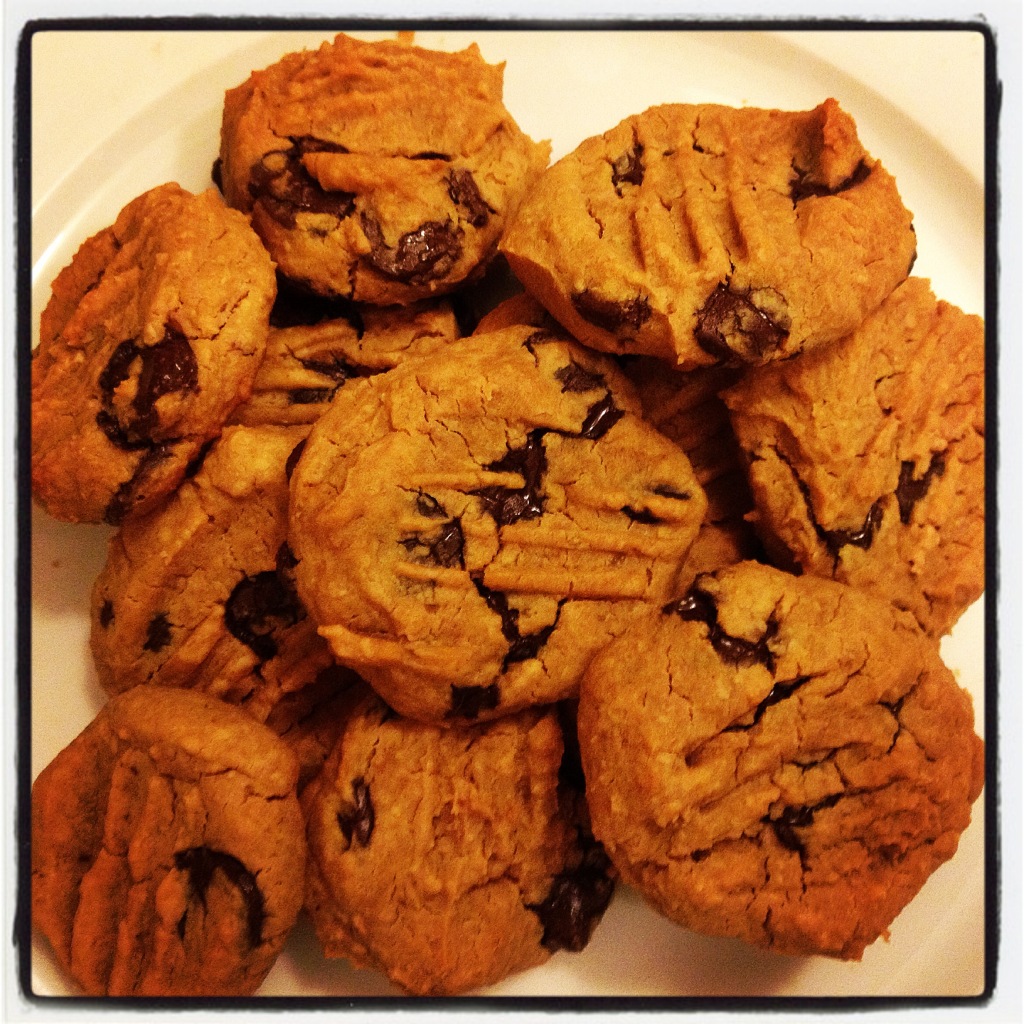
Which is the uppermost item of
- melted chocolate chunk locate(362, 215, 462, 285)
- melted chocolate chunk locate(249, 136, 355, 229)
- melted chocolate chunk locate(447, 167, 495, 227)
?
melted chocolate chunk locate(249, 136, 355, 229)

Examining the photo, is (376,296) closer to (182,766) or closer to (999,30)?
(182,766)

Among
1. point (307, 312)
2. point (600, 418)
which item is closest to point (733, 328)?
point (600, 418)

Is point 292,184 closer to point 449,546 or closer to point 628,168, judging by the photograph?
point 628,168

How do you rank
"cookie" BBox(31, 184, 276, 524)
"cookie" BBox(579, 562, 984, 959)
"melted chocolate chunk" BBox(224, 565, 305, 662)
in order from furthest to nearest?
"melted chocolate chunk" BBox(224, 565, 305, 662), "cookie" BBox(31, 184, 276, 524), "cookie" BBox(579, 562, 984, 959)

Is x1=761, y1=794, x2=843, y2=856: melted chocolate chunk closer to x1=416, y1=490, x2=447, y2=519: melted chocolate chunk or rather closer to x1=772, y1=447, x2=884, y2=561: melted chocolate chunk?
x1=772, y1=447, x2=884, y2=561: melted chocolate chunk

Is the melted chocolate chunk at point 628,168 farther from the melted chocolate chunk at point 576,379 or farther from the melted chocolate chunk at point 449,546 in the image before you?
the melted chocolate chunk at point 449,546

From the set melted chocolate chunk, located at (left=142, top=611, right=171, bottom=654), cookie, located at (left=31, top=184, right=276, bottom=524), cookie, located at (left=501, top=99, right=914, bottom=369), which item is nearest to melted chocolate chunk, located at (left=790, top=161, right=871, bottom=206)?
cookie, located at (left=501, top=99, right=914, bottom=369)

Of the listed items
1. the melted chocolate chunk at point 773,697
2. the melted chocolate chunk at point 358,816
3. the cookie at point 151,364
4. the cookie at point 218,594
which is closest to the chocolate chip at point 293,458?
the cookie at point 218,594

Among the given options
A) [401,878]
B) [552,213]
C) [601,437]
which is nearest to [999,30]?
[552,213]
